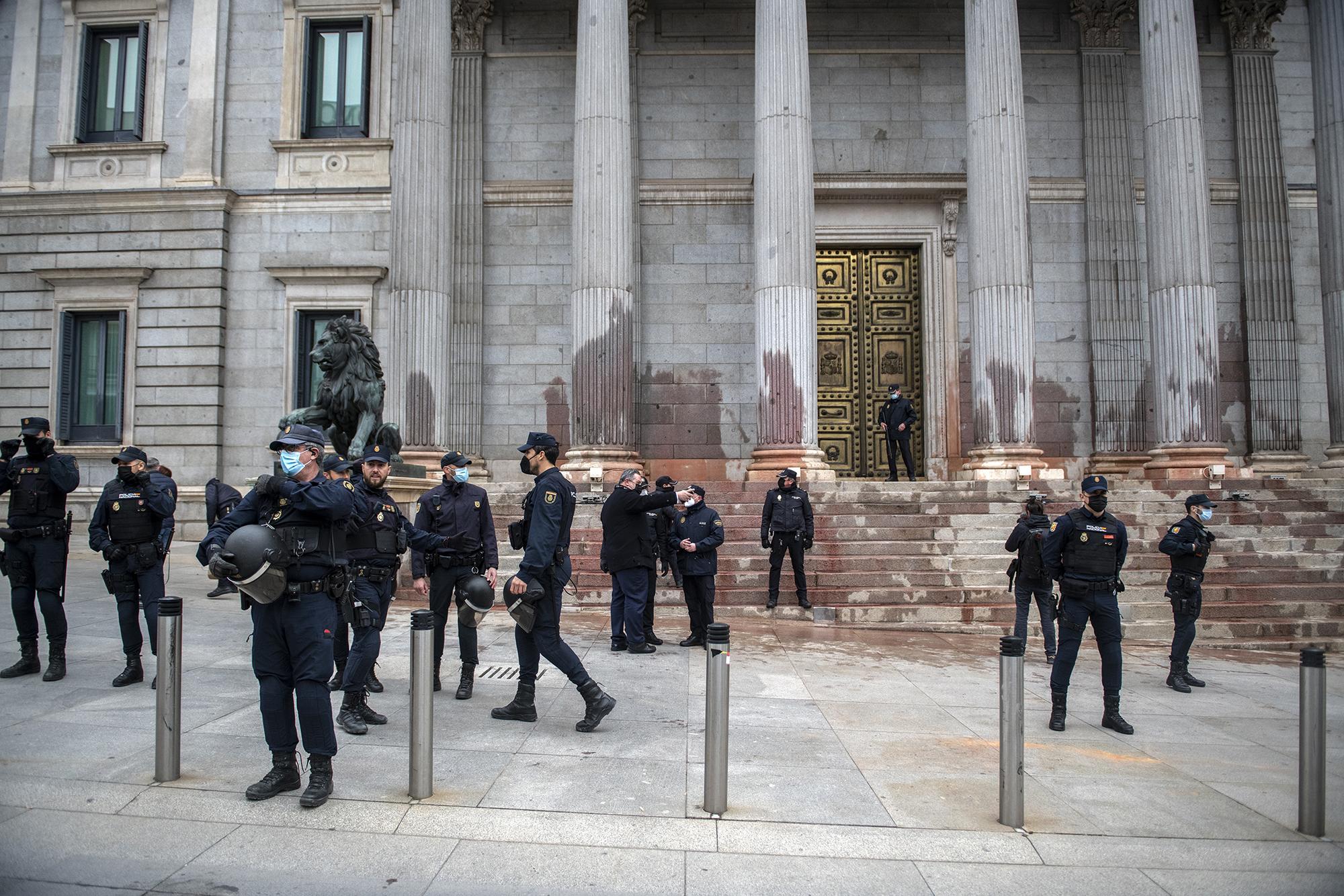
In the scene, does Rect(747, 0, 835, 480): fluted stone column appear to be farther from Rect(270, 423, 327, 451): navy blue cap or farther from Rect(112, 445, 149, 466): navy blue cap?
Rect(270, 423, 327, 451): navy blue cap

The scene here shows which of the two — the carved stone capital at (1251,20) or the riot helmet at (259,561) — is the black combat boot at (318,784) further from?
the carved stone capital at (1251,20)

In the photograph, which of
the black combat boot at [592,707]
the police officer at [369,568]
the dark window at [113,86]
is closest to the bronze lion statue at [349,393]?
the police officer at [369,568]

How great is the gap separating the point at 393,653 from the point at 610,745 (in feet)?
12.5

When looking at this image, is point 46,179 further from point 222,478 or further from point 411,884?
point 411,884

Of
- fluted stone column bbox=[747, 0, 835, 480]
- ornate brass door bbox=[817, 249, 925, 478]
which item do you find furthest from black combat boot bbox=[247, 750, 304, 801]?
ornate brass door bbox=[817, 249, 925, 478]

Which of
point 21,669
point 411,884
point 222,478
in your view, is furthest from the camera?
point 222,478

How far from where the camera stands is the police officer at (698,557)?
998cm

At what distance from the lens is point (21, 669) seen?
7660mm

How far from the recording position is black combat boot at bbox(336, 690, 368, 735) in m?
6.21

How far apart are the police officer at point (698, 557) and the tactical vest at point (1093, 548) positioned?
12.7 feet

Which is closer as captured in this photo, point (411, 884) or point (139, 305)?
point (411, 884)

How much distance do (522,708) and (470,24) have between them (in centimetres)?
1844

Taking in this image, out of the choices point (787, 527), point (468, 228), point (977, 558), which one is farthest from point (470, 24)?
point (977, 558)

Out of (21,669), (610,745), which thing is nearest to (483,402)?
(21,669)
